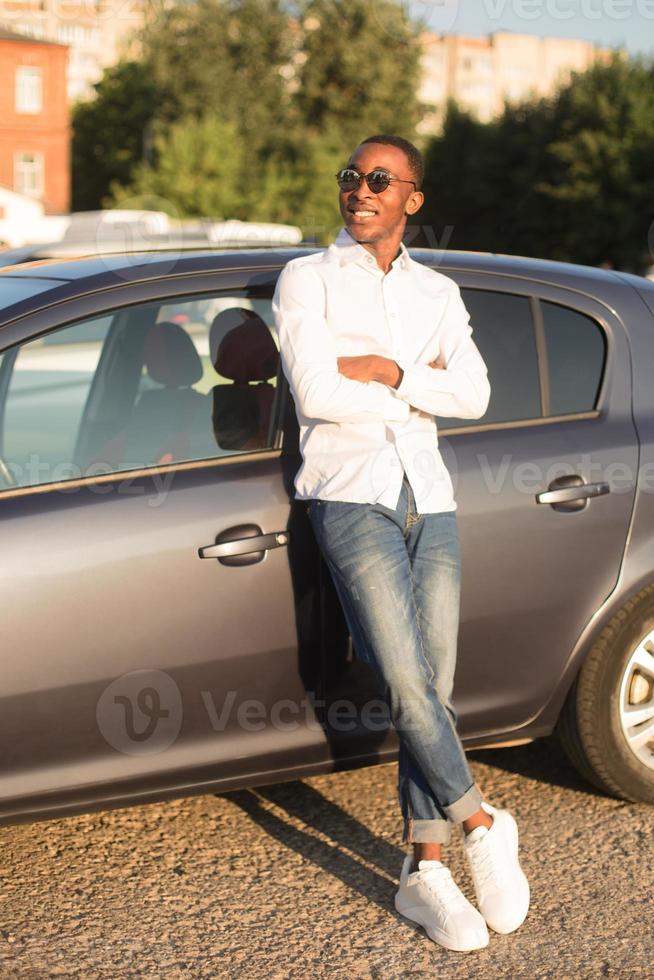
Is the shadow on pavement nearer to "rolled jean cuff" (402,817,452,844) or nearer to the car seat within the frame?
"rolled jean cuff" (402,817,452,844)

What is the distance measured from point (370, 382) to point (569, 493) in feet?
2.43

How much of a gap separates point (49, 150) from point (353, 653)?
66533 mm

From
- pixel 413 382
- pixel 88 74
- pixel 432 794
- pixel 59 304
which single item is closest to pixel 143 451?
pixel 59 304

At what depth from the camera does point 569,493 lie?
352 cm

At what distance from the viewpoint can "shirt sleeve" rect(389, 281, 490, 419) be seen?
3084 mm

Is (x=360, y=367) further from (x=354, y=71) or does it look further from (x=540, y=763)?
(x=354, y=71)

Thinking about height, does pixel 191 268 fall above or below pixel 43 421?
above

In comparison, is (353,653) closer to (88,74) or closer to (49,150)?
(49,150)

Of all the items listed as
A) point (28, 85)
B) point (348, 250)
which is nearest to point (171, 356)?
point (348, 250)

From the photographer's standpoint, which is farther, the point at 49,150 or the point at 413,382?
the point at 49,150

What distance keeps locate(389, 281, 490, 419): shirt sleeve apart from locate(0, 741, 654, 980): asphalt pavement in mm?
1236

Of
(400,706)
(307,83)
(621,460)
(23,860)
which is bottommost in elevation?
(23,860)

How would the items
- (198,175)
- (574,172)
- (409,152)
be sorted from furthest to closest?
(198,175), (574,172), (409,152)

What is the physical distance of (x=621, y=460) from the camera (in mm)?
3611
